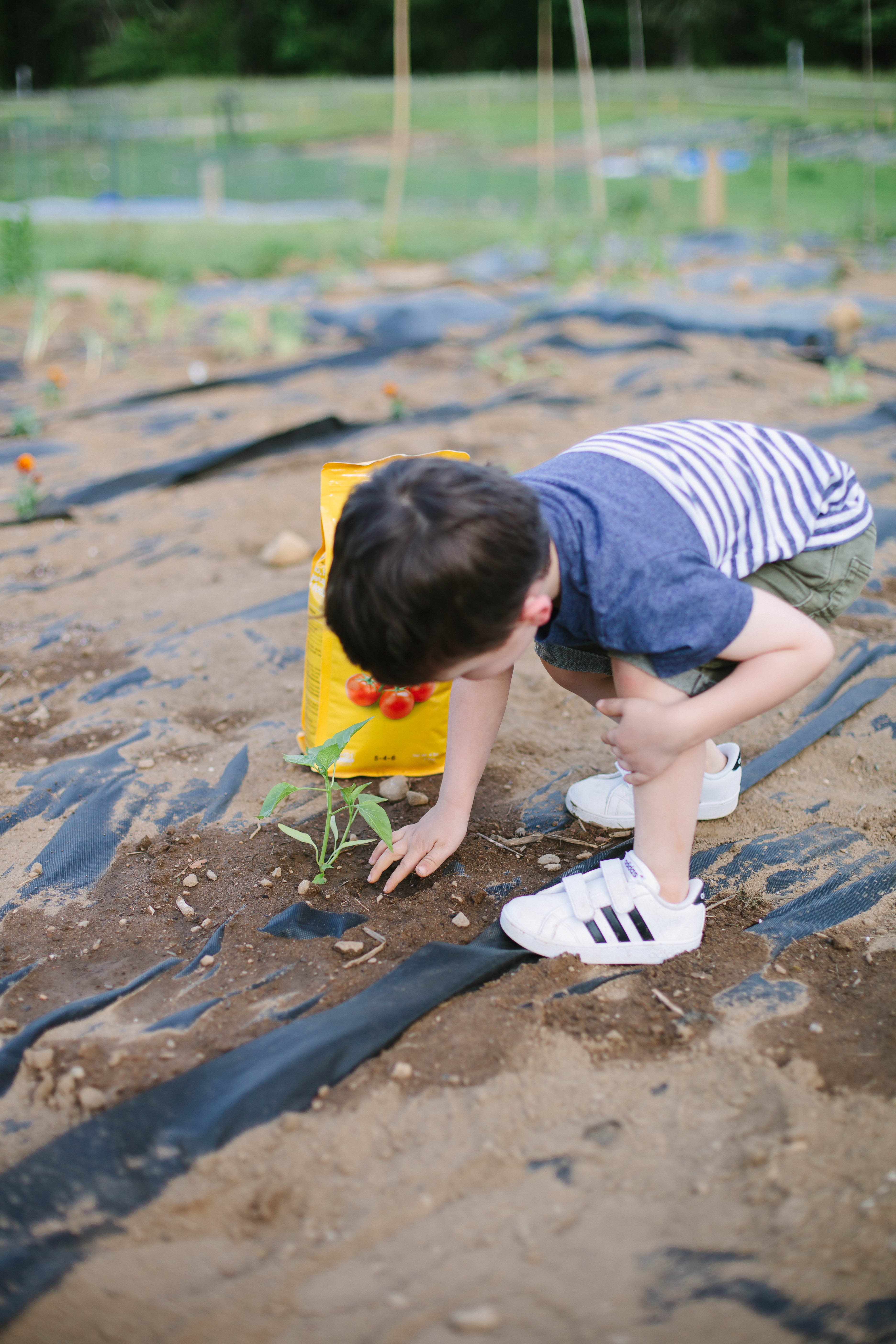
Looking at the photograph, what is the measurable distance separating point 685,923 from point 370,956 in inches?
21.1

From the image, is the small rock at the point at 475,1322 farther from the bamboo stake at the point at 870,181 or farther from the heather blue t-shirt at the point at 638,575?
the bamboo stake at the point at 870,181

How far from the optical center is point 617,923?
5.15 feet

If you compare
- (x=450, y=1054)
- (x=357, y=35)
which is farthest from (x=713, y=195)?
(x=357, y=35)

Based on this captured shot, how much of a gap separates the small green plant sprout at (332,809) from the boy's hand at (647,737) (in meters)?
0.49

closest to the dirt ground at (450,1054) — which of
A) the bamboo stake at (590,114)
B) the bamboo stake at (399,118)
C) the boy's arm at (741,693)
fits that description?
the boy's arm at (741,693)

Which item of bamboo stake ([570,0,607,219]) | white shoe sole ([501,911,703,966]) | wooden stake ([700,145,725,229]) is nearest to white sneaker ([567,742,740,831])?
white shoe sole ([501,911,703,966])

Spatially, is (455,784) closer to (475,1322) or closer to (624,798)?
(624,798)

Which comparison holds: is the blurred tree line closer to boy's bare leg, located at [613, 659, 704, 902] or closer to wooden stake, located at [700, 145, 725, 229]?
wooden stake, located at [700, 145, 725, 229]

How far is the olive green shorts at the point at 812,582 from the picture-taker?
1620 mm

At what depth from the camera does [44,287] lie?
6375 millimetres

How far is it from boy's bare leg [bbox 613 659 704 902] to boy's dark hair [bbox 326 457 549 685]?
0.83ft

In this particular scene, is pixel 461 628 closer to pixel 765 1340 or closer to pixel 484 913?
pixel 484 913

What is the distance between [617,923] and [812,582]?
0.67 meters

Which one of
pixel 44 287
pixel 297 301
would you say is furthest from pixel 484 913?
pixel 297 301
